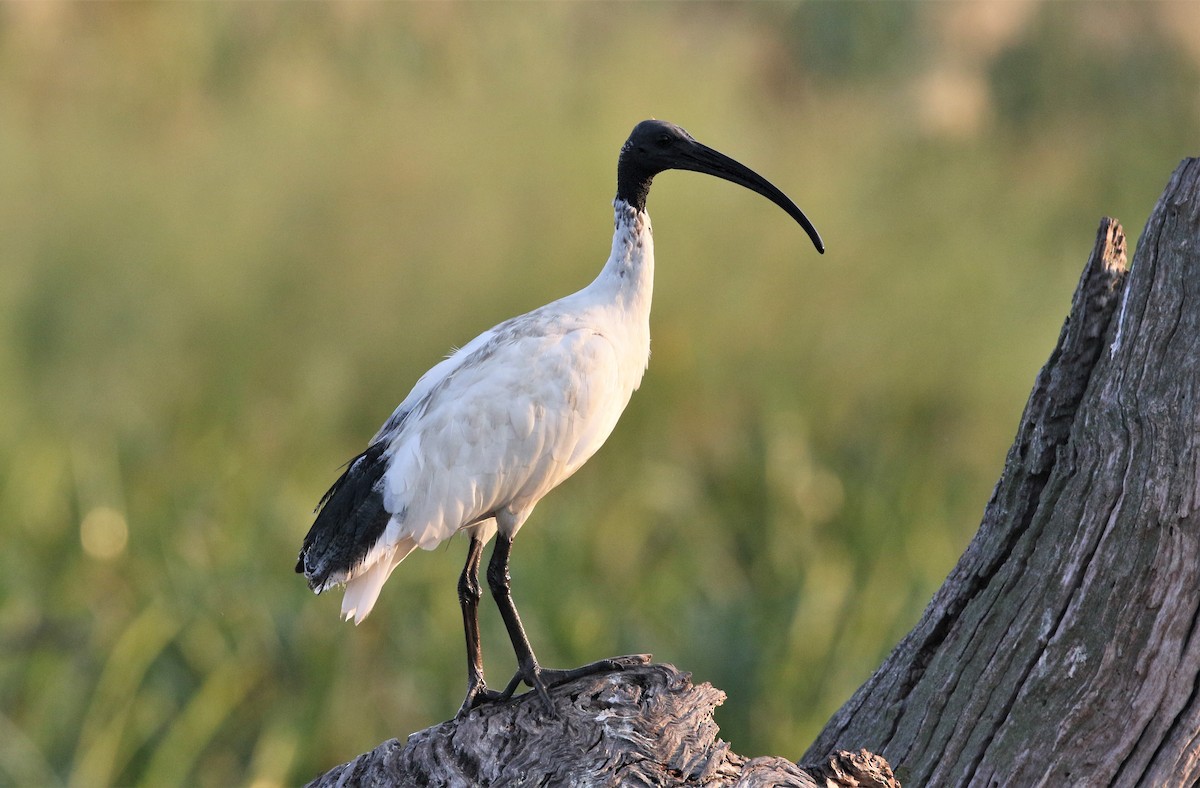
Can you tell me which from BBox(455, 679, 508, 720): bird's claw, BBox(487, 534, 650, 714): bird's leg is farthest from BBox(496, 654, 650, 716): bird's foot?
BBox(455, 679, 508, 720): bird's claw

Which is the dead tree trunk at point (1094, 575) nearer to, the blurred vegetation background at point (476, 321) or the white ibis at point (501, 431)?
the white ibis at point (501, 431)

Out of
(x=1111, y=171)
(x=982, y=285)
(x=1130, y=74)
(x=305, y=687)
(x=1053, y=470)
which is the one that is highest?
(x=1130, y=74)

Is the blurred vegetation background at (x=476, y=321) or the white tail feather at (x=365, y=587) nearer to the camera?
the white tail feather at (x=365, y=587)

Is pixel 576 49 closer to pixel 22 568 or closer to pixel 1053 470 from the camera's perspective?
pixel 22 568

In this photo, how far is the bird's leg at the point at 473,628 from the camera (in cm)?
346

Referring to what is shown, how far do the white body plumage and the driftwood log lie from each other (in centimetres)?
49

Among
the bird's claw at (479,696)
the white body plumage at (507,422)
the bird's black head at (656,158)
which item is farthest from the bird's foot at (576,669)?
the bird's black head at (656,158)

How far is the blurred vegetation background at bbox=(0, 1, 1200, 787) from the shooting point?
703 cm

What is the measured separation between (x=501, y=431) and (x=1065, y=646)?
1341 mm

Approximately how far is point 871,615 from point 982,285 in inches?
185

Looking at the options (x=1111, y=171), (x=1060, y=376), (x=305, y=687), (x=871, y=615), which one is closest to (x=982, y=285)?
(x=1111, y=171)

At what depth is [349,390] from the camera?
32.5 feet

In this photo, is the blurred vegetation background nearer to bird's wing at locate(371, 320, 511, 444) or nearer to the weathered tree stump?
bird's wing at locate(371, 320, 511, 444)

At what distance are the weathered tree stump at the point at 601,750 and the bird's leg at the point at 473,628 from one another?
0.22 meters
